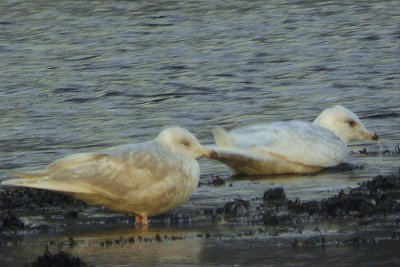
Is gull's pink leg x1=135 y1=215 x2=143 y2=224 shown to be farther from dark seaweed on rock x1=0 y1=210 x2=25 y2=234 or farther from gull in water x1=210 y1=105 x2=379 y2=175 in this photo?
→ gull in water x1=210 y1=105 x2=379 y2=175

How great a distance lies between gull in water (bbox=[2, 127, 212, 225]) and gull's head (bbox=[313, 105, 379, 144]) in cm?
347

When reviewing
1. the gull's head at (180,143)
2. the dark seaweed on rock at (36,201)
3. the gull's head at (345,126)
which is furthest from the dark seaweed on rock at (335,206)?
the gull's head at (345,126)

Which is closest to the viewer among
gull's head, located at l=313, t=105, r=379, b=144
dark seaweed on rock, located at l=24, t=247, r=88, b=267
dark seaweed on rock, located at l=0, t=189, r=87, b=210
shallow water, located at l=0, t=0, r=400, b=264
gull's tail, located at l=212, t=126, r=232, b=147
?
dark seaweed on rock, located at l=24, t=247, r=88, b=267

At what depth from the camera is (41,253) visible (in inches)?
300

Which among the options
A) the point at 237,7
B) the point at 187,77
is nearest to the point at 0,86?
the point at 187,77

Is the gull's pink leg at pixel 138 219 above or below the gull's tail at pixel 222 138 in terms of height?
above

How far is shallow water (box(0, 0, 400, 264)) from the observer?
43.6 ft

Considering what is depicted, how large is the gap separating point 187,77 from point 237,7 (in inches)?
254

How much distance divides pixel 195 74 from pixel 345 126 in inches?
248

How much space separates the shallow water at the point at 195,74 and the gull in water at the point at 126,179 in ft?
1.55

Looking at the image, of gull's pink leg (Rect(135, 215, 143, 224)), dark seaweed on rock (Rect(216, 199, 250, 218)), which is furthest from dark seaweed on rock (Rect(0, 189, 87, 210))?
Result: dark seaweed on rock (Rect(216, 199, 250, 218))

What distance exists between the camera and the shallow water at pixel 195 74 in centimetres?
1328

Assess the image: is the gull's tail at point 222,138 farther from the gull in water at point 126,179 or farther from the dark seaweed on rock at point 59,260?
the dark seaweed on rock at point 59,260

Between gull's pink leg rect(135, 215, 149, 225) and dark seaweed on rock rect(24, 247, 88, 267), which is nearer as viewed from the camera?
dark seaweed on rock rect(24, 247, 88, 267)
